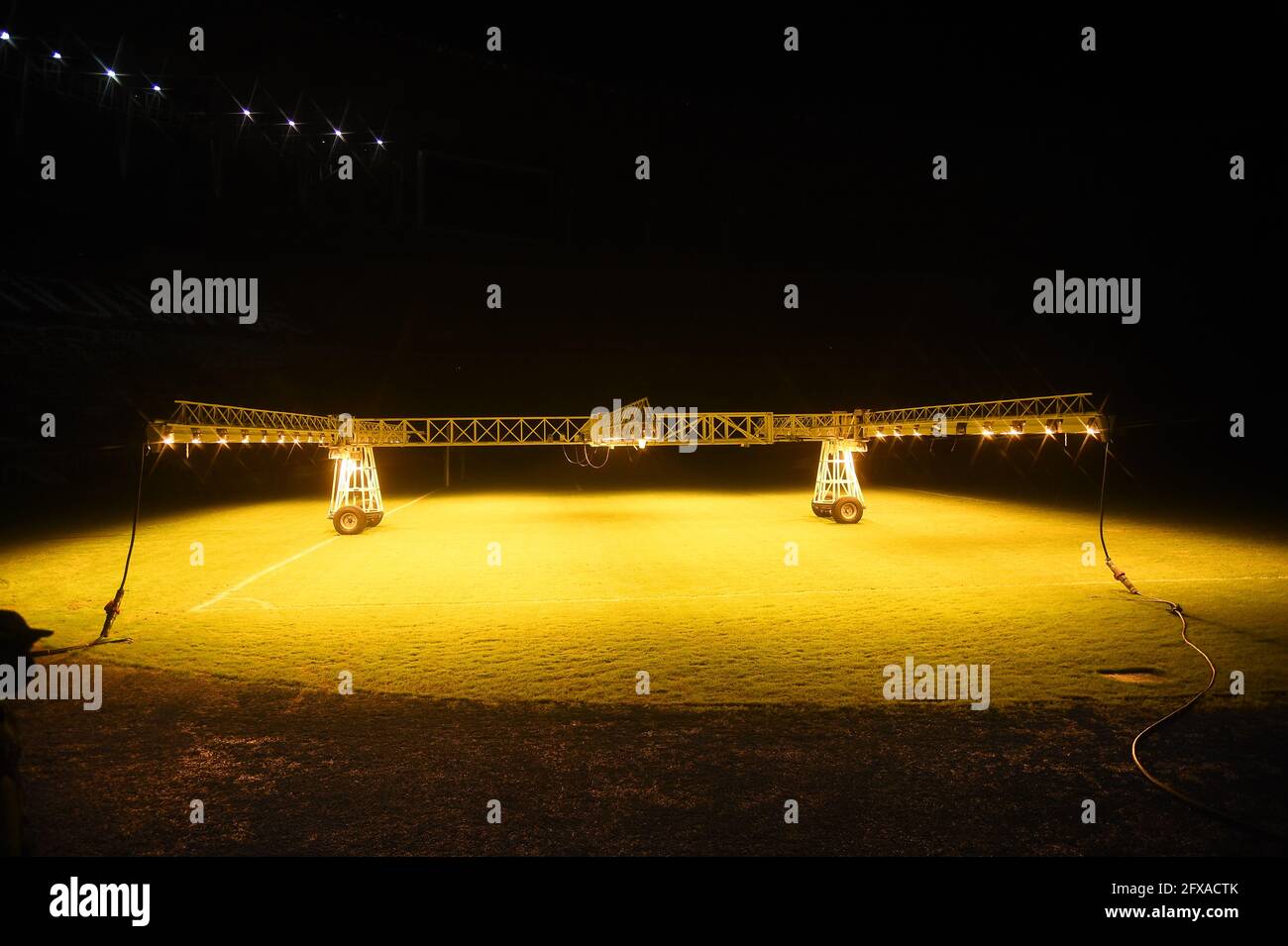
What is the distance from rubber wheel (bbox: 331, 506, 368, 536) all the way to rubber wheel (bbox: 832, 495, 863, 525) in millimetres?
20385

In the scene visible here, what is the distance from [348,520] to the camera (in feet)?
92.5

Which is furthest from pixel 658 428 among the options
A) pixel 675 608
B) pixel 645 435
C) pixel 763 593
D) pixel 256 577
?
pixel 256 577

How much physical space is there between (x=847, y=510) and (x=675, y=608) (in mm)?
17950

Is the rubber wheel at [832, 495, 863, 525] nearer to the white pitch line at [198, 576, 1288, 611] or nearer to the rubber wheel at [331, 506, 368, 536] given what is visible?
the white pitch line at [198, 576, 1288, 611]

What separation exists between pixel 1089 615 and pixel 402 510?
3450 cm

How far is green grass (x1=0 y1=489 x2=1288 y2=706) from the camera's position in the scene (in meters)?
10.7

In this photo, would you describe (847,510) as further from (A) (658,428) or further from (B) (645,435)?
(B) (645,435)

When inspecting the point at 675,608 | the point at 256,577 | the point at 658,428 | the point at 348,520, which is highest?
the point at 658,428

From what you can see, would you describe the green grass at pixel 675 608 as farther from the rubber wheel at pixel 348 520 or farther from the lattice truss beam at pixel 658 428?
the lattice truss beam at pixel 658 428

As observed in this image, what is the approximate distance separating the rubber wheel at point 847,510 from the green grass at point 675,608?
1660 mm

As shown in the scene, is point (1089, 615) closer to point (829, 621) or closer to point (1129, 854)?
point (829, 621)

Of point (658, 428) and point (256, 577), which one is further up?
point (658, 428)

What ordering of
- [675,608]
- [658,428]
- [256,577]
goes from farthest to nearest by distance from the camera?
[658,428] → [256,577] → [675,608]

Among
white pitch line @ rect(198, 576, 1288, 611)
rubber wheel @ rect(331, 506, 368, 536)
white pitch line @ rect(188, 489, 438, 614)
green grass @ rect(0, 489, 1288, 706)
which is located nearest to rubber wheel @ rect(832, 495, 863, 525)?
green grass @ rect(0, 489, 1288, 706)
